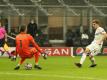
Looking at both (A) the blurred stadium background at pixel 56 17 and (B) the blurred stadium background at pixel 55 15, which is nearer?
(A) the blurred stadium background at pixel 56 17

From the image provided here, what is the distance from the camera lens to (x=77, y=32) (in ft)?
126

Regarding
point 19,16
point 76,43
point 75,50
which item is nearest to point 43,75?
point 75,50

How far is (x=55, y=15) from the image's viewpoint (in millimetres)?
40031

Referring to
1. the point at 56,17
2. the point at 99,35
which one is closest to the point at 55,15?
the point at 56,17

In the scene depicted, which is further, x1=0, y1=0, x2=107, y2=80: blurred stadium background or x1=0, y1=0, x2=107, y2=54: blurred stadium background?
x1=0, y1=0, x2=107, y2=54: blurred stadium background

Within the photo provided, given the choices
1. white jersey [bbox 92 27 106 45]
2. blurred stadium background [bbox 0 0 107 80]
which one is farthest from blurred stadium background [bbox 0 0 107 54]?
white jersey [bbox 92 27 106 45]

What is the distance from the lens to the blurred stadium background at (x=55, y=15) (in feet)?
128

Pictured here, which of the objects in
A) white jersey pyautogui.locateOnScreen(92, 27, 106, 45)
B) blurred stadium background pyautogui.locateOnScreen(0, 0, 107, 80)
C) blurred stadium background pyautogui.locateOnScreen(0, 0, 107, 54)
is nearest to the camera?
white jersey pyautogui.locateOnScreen(92, 27, 106, 45)

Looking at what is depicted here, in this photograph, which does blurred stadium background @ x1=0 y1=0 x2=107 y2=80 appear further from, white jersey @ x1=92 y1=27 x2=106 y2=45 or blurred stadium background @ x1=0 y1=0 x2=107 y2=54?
white jersey @ x1=92 y1=27 x2=106 y2=45

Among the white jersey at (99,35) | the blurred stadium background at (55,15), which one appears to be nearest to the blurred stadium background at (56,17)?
the blurred stadium background at (55,15)

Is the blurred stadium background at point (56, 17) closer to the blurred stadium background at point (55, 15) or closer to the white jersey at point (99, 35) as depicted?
the blurred stadium background at point (55, 15)

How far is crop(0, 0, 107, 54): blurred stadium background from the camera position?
3912 cm

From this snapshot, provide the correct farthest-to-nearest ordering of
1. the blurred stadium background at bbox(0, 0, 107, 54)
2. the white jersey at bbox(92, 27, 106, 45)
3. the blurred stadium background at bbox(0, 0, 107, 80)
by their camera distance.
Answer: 1. the blurred stadium background at bbox(0, 0, 107, 54)
2. the blurred stadium background at bbox(0, 0, 107, 80)
3. the white jersey at bbox(92, 27, 106, 45)

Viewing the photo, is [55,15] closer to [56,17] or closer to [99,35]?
[56,17]
